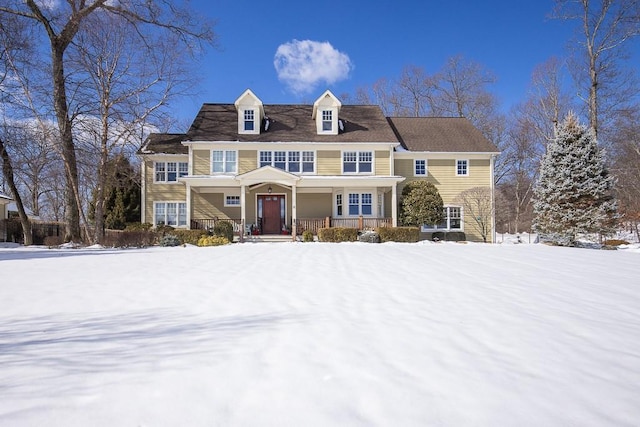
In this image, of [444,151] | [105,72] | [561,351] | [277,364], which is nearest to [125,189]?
[105,72]

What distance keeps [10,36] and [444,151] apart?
2195 cm

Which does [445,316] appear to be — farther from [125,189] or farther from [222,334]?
[125,189]

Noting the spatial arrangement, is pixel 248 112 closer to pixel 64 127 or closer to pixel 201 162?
pixel 201 162

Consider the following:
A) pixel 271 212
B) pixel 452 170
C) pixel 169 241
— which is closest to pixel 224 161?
pixel 271 212

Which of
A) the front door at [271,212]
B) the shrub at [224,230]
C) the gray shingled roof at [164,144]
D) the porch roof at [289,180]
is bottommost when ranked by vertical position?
the shrub at [224,230]

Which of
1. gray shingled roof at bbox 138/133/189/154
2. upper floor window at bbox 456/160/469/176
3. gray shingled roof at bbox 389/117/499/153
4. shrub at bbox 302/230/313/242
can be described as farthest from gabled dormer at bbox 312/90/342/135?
gray shingled roof at bbox 138/133/189/154

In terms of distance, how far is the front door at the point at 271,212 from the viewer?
61.8ft

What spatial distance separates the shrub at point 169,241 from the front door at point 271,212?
5.61 meters

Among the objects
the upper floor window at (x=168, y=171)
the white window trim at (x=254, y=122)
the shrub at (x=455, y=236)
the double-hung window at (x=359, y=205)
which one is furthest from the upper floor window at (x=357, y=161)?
the upper floor window at (x=168, y=171)

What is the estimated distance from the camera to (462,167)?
19.9 m

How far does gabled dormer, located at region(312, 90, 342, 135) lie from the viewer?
19.1 meters

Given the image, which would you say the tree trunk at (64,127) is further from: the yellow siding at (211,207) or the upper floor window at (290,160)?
the upper floor window at (290,160)

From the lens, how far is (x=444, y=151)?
19.6 metres

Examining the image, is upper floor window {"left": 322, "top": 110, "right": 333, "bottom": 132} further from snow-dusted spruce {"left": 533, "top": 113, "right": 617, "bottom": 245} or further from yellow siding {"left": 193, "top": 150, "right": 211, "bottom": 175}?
snow-dusted spruce {"left": 533, "top": 113, "right": 617, "bottom": 245}
